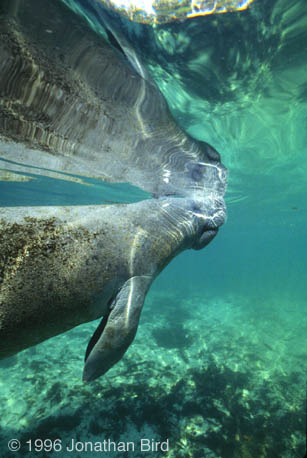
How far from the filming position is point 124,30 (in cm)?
417

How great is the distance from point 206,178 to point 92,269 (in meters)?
5.75

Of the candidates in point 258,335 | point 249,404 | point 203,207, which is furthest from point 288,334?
point 203,207

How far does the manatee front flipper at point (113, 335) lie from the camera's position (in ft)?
7.68

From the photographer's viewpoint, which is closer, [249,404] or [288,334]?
[249,404]

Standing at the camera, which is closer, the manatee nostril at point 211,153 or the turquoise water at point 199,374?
the turquoise water at point 199,374

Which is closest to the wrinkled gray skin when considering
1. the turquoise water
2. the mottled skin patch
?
the mottled skin patch

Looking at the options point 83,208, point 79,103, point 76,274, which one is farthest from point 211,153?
point 76,274

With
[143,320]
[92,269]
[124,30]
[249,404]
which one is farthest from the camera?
[143,320]

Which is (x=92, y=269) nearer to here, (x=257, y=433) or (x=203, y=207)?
(x=203, y=207)

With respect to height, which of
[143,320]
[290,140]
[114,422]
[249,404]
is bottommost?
[143,320]

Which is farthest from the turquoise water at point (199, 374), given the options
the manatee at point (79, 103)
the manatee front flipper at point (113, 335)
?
the manatee front flipper at point (113, 335)

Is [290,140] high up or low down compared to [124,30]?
up

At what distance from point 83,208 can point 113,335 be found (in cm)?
153

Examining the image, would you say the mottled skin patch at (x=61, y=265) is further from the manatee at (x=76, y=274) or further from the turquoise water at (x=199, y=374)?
the turquoise water at (x=199, y=374)
